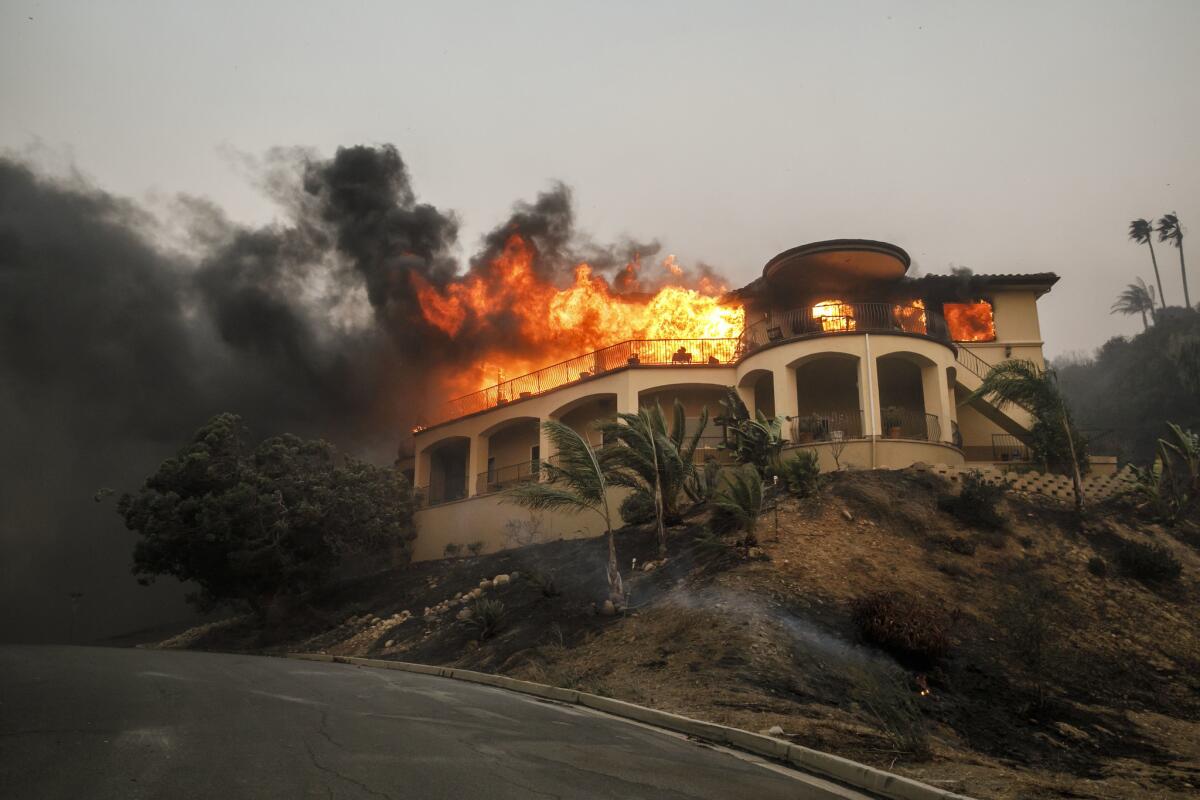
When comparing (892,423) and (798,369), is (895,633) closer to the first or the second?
(892,423)

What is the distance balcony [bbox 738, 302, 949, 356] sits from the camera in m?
28.9

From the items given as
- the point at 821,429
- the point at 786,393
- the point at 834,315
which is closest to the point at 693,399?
the point at 786,393

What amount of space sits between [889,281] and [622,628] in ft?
61.3

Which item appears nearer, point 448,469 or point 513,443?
point 513,443

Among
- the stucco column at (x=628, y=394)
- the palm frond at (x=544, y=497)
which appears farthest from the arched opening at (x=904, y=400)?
the palm frond at (x=544, y=497)

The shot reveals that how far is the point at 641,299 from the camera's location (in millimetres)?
36094

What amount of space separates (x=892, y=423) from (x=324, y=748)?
873 inches

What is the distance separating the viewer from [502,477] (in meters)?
36.8

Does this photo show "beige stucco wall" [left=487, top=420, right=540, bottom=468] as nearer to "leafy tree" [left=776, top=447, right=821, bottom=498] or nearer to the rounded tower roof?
the rounded tower roof

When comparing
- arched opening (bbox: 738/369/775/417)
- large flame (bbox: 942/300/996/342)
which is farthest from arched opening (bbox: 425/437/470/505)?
large flame (bbox: 942/300/996/342)

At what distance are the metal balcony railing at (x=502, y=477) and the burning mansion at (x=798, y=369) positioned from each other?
0.12 meters

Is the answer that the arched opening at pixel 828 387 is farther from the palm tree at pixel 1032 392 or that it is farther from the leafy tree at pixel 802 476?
the leafy tree at pixel 802 476

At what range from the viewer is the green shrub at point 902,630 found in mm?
14914

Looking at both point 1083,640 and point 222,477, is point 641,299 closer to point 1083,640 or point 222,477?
point 222,477
